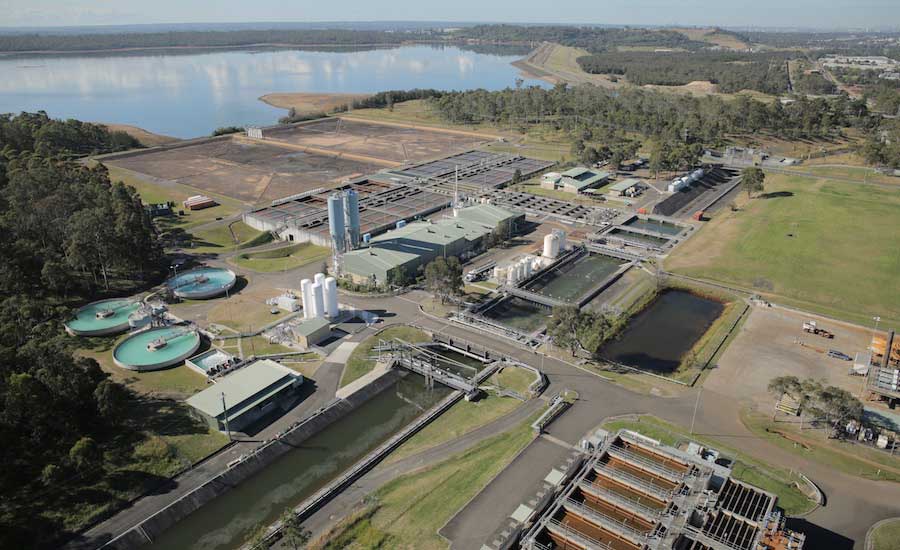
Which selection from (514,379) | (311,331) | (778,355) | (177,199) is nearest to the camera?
(514,379)

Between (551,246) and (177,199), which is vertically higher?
(177,199)

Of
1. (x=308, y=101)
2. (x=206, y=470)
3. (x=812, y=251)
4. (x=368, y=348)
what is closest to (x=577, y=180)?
(x=812, y=251)

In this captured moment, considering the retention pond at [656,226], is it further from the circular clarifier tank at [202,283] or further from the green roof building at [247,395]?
the green roof building at [247,395]

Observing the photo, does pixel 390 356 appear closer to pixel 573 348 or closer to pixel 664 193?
pixel 573 348

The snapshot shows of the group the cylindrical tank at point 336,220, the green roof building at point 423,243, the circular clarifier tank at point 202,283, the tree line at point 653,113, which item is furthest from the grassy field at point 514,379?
the tree line at point 653,113

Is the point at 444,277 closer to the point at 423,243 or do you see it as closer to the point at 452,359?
the point at 452,359
